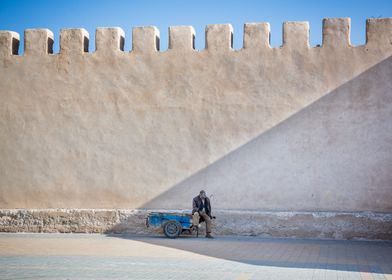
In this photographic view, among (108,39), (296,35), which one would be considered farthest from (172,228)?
(296,35)

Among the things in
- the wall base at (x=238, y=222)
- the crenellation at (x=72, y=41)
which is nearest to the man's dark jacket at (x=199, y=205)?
the wall base at (x=238, y=222)

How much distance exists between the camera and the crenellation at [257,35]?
13.6m

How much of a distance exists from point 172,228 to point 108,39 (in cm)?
469

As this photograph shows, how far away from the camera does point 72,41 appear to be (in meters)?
14.4

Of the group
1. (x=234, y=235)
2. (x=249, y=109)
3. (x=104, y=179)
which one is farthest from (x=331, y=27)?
(x=104, y=179)

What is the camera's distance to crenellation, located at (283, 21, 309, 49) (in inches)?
526

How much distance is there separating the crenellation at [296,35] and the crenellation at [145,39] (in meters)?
3.01

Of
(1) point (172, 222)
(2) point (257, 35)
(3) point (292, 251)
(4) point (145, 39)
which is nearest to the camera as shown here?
(3) point (292, 251)

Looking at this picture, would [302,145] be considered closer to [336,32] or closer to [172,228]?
[336,32]

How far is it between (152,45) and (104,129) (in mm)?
2259

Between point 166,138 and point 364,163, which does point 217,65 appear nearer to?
point 166,138

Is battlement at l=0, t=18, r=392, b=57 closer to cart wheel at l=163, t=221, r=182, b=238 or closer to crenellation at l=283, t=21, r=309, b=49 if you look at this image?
crenellation at l=283, t=21, r=309, b=49

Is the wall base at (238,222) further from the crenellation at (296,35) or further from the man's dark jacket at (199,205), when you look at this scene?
the crenellation at (296,35)

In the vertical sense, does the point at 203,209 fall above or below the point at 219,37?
below
